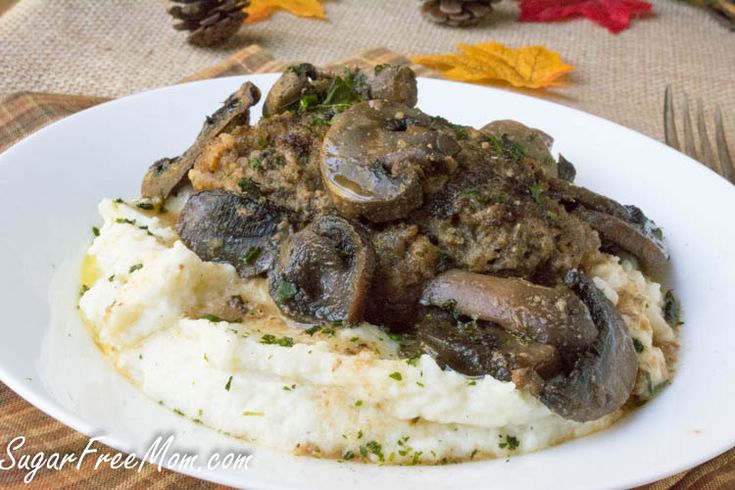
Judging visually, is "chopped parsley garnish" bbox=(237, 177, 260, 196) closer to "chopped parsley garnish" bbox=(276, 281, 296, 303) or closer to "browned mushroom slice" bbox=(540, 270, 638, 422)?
"chopped parsley garnish" bbox=(276, 281, 296, 303)

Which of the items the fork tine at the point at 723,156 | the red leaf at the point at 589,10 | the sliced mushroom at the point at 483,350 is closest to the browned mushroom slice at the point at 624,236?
the sliced mushroom at the point at 483,350

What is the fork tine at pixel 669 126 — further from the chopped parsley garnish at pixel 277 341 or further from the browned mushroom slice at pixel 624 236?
the chopped parsley garnish at pixel 277 341

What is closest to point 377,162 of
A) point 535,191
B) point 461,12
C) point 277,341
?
point 535,191

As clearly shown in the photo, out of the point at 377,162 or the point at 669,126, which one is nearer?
the point at 377,162

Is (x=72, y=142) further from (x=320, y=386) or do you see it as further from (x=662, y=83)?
(x=662, y=83)

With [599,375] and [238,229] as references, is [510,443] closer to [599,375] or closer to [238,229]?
[599,375]

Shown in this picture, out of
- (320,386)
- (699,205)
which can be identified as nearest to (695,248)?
(699,205)
